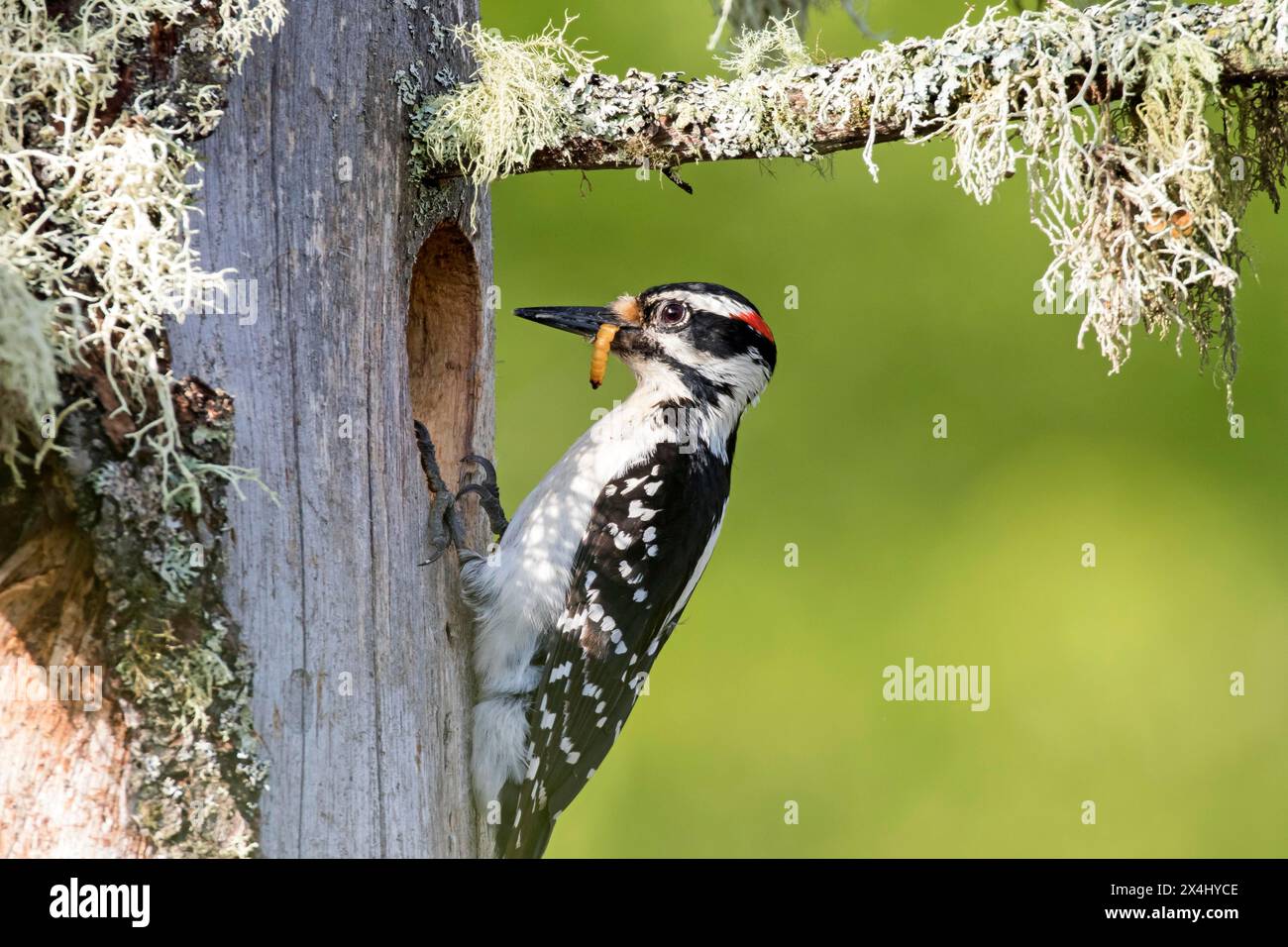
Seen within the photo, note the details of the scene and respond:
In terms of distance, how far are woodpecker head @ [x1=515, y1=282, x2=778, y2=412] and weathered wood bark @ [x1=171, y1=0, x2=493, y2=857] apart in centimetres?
87

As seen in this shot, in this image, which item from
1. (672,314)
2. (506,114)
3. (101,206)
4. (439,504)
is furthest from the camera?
(672,314)

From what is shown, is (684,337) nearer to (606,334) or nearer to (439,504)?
(606,334)

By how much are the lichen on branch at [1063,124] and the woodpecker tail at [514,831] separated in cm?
129

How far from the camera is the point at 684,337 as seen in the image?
339cm

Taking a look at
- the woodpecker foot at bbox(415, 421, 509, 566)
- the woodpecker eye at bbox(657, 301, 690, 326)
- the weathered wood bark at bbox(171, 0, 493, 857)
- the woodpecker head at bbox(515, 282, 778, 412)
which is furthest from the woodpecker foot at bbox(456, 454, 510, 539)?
the woodpecker eye at bbox(657, 301, 690, 326)

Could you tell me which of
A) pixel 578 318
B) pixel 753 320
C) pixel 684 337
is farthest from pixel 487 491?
pixel 753 320

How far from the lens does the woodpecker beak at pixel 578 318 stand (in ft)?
10.4

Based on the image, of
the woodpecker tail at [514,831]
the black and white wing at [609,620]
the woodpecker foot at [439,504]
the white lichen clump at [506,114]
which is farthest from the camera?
the black and white wing at [609,620]

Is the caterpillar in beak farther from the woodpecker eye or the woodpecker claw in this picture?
the woodpecker claw

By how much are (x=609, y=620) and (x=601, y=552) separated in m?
0.16

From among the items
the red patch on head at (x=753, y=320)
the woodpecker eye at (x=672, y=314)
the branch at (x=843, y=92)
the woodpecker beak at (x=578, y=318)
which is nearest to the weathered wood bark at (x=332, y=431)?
the branch at (x=843, y=92)

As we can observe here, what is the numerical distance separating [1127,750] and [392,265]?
3655 millimetres

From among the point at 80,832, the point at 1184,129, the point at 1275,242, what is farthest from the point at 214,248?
the point at 1275,242

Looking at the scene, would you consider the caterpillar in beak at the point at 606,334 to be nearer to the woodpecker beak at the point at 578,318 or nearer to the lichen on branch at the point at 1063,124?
the woodpecker beak at the point at 578,318
